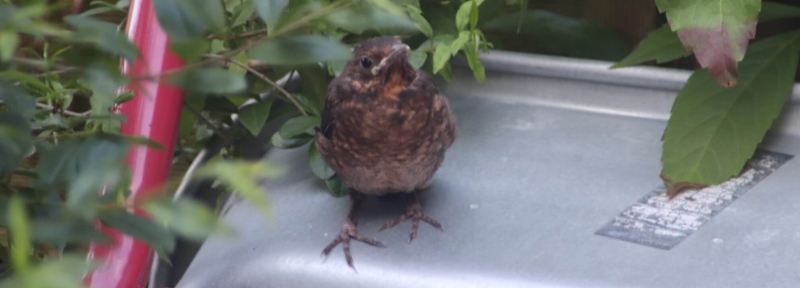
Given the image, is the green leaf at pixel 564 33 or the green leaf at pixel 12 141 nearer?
the green leaf at pixel 12 141

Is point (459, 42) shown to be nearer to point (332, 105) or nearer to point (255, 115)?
point (332, 105)

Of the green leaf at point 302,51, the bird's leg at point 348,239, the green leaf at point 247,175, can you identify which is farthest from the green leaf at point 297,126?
the green leaf at point 247,175

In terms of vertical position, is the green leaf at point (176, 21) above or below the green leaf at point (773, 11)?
above

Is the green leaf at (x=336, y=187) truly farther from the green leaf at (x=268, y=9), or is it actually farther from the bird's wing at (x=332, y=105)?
the green leaf at (x=268, y=9)

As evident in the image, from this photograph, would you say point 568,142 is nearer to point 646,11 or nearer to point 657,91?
point 657,91

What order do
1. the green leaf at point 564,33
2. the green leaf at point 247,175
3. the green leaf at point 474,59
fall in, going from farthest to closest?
the green leaf at point 564,33 < the green leaf at point 474,59 < the green leaf at point 247,175

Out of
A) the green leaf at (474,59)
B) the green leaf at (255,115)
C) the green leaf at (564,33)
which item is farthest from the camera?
the green leaf at (564,33)

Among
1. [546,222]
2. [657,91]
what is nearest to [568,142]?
[657,91]
